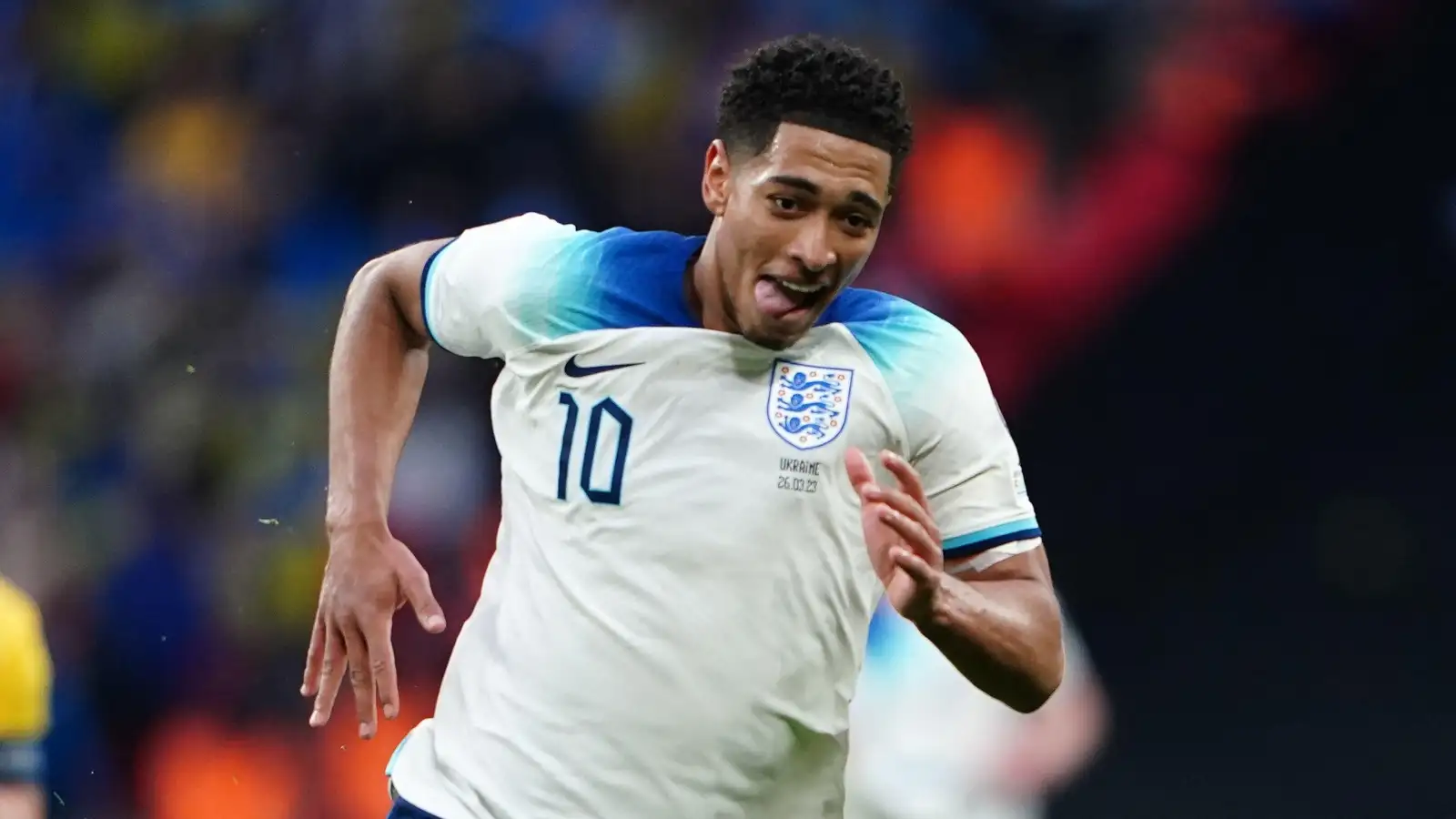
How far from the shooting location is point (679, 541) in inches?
75.5

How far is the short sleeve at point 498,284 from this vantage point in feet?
6.91

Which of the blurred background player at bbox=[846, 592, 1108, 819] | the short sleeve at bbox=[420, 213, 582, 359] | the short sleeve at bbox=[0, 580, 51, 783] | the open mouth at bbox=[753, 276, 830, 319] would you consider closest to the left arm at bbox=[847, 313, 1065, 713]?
the open mouth at bbox=[753, 276, 830, 319]

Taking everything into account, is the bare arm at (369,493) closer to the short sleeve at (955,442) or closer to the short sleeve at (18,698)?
the short sleeve at (18,698)

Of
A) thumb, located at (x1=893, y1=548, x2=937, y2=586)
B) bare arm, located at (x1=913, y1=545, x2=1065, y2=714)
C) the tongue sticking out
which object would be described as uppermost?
the tongue sticking out

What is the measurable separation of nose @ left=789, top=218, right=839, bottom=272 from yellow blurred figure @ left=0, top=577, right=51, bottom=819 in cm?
101

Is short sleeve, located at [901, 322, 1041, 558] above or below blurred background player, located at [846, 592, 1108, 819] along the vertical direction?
above

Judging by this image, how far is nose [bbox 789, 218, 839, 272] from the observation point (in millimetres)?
1932

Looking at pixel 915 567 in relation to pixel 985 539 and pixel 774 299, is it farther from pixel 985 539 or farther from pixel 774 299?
pixel 774 299

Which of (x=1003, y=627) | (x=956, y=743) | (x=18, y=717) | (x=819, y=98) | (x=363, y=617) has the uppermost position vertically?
(x=819, y=98)

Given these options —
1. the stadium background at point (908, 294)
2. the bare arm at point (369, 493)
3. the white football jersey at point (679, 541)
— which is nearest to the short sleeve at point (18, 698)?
the bare arm at point (369, 493)

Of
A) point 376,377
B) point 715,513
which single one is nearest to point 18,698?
point 376,377

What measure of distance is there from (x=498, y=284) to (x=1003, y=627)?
2.51 ft

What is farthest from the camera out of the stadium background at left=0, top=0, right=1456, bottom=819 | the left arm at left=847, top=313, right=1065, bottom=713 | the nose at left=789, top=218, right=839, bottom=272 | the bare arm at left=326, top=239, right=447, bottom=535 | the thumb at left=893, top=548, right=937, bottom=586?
the stadium background at left=0, top=0, right=1456, bottom=819

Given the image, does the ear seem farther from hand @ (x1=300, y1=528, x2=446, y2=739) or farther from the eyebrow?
hand @ (x1=300, y1=528, x2=446, y2=739)
